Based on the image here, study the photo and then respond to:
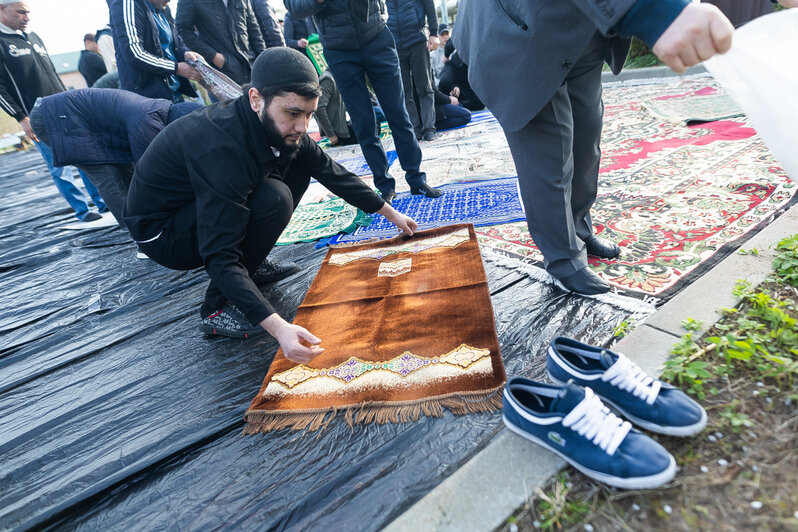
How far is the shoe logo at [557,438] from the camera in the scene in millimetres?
995

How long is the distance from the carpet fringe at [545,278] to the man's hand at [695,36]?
0.89 m

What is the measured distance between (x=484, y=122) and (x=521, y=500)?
4855mm

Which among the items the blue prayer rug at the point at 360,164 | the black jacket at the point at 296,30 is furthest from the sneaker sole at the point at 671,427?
the black jacket at the point at 296,30

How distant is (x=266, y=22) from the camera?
4.06 meters

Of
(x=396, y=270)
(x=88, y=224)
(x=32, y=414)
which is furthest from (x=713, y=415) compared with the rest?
(x=88, y=224)

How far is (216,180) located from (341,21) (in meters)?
1.85

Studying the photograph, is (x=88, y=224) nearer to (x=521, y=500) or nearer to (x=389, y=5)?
(x=389, y=5)

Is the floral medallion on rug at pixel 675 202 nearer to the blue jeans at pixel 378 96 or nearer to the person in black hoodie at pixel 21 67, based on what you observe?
the blue jeans at pixel 378 96

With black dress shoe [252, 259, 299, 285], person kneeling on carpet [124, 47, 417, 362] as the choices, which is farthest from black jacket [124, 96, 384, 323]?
black dress shoe [252, 259, 299, 285]

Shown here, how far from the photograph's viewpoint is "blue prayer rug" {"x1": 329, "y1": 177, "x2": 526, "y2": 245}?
2.65 meters

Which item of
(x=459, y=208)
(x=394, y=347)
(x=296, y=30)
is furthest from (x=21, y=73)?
(x=394, y=347)

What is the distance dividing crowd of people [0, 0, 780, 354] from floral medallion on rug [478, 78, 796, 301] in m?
0.20

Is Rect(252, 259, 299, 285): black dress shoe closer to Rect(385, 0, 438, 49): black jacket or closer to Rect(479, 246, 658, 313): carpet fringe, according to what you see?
Rect(479, 246, 658, 313): carpet fringe

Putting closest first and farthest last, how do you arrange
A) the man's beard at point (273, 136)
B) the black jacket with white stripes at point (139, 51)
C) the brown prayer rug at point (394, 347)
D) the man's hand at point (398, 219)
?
the brown prayer rug at point (394, 347) < the man's beard at point (273, 136) < the man's hand at point (398, 219) < the black jacket with white stripes at point (139, 51)
